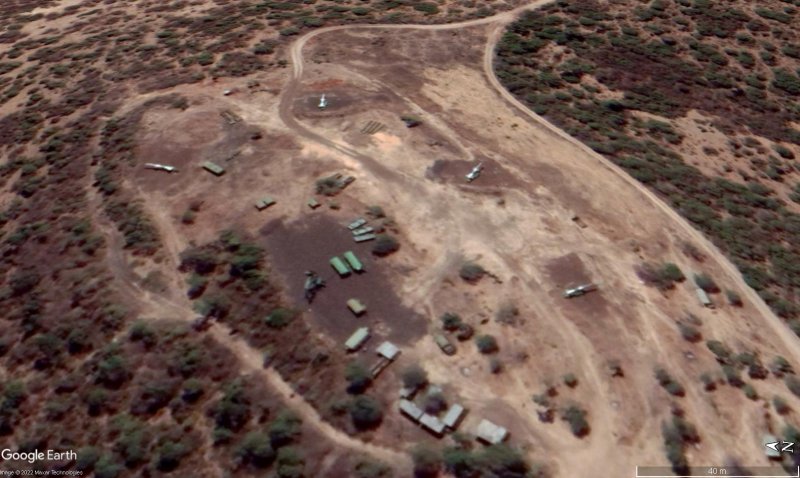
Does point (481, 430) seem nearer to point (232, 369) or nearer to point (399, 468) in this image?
point (399, 468)

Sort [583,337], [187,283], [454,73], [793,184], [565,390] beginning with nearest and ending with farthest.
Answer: [565,390]
[583,337]
[187,283]
[793,184]
[454,73]

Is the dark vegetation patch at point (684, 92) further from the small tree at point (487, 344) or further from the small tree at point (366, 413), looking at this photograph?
the small tree at point (366, 413)

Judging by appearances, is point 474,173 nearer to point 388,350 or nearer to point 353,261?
point 353,261

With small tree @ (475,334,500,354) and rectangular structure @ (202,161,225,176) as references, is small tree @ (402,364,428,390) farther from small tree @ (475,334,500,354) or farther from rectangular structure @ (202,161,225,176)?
rectangular structure @ (202,161,225,176)

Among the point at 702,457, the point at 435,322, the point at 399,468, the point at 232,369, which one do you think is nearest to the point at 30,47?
the point at 232,369

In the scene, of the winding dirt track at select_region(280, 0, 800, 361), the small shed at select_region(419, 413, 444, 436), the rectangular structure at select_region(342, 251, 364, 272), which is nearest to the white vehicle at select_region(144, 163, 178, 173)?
the winding dirt track at select_region(280, 0, 800, 361)
